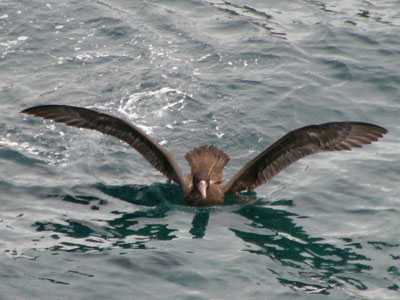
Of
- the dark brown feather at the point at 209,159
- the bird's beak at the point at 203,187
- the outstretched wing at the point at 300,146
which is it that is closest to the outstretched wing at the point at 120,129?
the dark brown feather at the point at 209,159

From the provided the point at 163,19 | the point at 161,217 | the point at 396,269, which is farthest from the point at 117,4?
the point at 396,269

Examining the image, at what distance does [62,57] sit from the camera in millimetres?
12195

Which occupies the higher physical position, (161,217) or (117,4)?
(117,4)

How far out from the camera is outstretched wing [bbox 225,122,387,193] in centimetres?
843

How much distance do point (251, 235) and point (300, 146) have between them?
4.55ft

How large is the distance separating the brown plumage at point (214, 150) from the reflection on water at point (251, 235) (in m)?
0.30

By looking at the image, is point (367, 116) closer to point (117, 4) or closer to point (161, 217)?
point (161, 217)

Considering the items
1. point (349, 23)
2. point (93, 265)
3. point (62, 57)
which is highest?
point (349, 23)

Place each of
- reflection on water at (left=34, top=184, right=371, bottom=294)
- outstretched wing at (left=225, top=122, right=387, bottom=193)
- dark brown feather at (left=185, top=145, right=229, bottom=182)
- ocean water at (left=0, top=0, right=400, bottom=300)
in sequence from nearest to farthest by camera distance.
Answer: ocean water at (left=0, top=0, right=400, bottom=300) → reflection on water at (left=34, top=184, right=371, bottom=294) → outstretched wing at (left=225, top=122, right=387, bottom=193) → dark brown feather at (left=185, top=145, right=229, bottom=182)

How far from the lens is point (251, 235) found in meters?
8.00

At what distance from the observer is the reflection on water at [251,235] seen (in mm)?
7219

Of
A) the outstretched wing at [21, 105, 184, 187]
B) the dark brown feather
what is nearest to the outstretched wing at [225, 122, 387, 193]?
the dark brown feather

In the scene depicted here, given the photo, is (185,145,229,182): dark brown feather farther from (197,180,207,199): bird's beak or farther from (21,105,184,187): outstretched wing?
(197,180,207,199): bird's beak

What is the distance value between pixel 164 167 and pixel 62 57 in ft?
12.7
